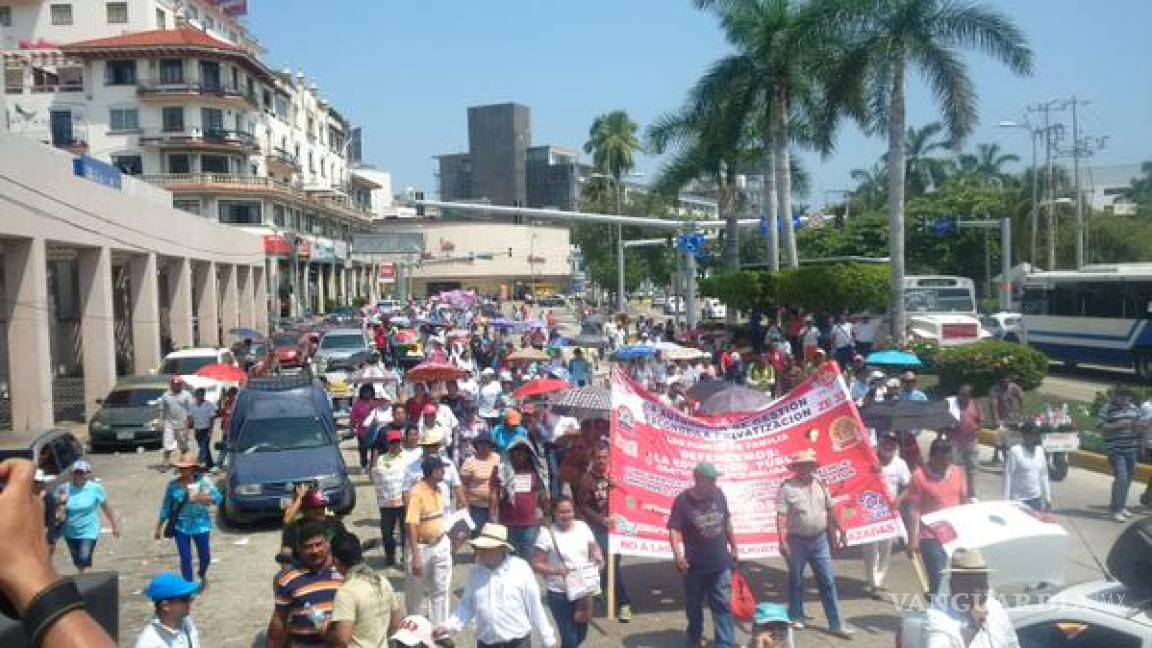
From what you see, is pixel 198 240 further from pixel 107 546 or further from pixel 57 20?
pixel 57 20

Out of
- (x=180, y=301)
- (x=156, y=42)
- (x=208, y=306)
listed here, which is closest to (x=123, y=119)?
(x=156, y=42)

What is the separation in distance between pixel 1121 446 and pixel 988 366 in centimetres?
902

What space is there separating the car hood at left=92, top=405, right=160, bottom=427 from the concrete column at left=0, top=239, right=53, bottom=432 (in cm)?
208

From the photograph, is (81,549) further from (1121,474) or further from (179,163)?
(179,163)

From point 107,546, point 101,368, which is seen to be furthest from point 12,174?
point 107,546

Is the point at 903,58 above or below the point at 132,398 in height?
above

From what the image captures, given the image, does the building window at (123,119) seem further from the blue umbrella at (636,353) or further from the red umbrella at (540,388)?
the red umbrella at (540,388)

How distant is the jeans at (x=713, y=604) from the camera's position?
8203 millimetres

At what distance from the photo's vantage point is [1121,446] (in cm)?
1322

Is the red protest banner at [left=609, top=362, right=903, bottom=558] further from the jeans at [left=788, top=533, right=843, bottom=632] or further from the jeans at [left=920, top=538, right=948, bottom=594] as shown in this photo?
the jeans at [left=920, top=538, right=948, bottom=594]

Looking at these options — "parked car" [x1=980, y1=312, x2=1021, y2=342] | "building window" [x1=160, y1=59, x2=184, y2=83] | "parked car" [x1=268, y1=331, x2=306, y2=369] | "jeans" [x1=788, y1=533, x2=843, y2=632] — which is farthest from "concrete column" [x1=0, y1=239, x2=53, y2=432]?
"building window" [x1=160, y1=59, x2=184, y2=83]

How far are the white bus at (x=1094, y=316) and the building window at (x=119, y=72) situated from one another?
5567 centimetres

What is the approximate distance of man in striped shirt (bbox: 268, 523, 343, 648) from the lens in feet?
19.8

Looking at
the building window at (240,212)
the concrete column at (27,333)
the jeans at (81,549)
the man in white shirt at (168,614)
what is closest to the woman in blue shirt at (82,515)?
the jeans at (81,549)
